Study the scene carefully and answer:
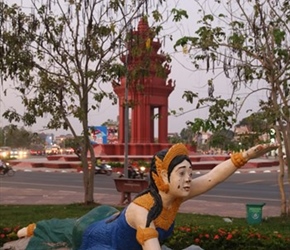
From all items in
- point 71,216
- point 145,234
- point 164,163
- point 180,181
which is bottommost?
point 71,216

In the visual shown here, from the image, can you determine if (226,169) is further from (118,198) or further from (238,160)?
(118,198)

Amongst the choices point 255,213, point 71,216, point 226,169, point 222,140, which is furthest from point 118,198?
point 226,169

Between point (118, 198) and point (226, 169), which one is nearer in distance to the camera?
point (226, 169)

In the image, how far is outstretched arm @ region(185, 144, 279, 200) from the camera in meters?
4.17

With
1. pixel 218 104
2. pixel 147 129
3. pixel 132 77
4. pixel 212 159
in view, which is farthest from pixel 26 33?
pixel 212 159

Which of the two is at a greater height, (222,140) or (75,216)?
(222,140)

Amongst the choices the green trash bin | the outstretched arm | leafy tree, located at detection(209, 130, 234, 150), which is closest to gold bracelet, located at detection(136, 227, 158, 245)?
the outstretched arm

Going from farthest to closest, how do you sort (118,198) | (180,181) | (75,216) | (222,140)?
1. (118,198)
2. (75,216)
3. (222,140)
4. (180,181)

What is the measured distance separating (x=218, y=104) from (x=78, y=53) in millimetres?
4943

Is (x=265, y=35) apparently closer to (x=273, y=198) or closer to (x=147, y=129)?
(x=273, y=198)

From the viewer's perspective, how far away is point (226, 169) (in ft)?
14.0

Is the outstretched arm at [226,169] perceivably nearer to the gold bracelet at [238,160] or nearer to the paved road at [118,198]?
the gold bracelet at [238,160]

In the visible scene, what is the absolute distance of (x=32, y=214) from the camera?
12.4m

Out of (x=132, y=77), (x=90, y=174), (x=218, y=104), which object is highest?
(x=132, y=77)
